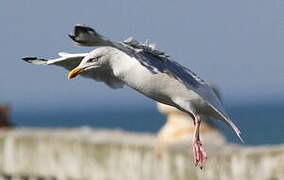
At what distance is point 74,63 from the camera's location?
3.63 m

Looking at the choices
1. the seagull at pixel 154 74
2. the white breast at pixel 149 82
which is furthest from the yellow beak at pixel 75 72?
the white breast at pixel 149 82

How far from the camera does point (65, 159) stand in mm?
9406

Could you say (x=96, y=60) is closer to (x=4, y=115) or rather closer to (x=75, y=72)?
(x=75, y=72)

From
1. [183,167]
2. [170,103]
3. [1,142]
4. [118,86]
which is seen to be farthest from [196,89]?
[1,142]

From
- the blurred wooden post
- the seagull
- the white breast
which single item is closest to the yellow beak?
the seagull

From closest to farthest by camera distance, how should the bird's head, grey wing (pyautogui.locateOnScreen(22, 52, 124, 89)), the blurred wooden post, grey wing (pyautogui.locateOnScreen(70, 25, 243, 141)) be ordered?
1. grey wing (pyautogui.locateOnScreen(70, 25, 243, 141))
2. the bird's head
3. grey wing (pyautogui.locateOnScreen(22, 52, 124, 89))
4. the blurred wooden post

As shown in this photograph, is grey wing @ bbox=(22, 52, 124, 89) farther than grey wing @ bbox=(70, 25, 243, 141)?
Yes

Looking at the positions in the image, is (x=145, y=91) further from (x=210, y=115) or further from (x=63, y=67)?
(x=63, y=67)

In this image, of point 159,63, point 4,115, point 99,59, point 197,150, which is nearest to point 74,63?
point 99,59

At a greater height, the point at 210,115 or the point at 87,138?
the point at 87,138

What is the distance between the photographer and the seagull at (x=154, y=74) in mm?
3234

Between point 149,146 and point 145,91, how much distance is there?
5.34 meters

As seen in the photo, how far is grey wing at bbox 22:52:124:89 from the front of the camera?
3584 mm

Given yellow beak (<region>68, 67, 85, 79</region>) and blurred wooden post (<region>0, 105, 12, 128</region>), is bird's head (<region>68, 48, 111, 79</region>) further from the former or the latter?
blurred wooden post (<region>0, 105, 12, 128</region>)
